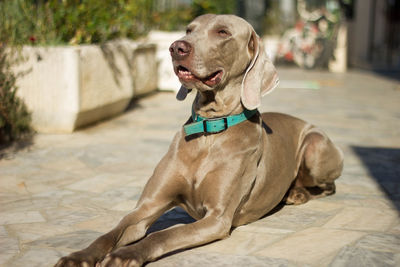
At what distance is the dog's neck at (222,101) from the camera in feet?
9.71

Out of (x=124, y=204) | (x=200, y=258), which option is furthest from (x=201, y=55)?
(x=124, y=204)

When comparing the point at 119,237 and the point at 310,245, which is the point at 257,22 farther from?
the point at 119,237

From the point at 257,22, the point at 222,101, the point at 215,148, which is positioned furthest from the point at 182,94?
the point at 257,22

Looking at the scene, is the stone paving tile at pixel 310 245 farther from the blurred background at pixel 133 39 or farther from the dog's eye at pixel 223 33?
the blurred background at pixel 133 39

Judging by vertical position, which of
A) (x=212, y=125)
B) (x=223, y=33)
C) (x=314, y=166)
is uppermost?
(x=223, y=33)

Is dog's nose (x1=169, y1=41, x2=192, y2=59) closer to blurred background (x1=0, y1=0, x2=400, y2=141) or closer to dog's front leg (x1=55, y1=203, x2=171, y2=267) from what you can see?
dog's front leg (x1=55, y1=203, x2=171, y2=267)

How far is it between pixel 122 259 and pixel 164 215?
960 mm

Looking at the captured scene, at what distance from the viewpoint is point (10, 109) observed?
16.6 ft

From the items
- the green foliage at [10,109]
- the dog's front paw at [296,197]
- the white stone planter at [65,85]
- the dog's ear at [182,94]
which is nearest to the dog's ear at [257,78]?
the dog's ear at [182,94]

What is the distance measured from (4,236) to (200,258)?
1052 mm

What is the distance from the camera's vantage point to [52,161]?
4598mm

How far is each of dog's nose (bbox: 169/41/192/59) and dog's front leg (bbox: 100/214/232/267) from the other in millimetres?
794

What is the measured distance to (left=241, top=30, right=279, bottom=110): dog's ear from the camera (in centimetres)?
290

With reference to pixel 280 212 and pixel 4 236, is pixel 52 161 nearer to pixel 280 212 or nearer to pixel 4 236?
pixel 4 236
